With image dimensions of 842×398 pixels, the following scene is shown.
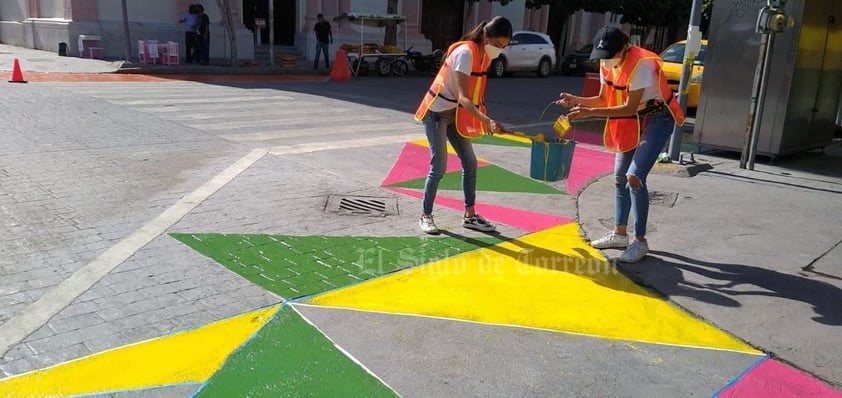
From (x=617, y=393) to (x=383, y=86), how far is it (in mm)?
15450

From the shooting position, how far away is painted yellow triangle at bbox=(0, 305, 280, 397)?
319 centimetres

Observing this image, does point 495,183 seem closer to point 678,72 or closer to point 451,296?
point 451,296

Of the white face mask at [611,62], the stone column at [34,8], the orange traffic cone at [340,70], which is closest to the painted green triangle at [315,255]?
the white face mask at [611,62]

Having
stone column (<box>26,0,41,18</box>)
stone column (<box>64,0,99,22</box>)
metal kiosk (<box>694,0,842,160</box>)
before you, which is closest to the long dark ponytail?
metal kiosk (<box>694,0,842,160</box>)

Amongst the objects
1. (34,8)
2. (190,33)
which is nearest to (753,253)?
(190,33)

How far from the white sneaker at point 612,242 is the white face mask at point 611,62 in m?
1.35

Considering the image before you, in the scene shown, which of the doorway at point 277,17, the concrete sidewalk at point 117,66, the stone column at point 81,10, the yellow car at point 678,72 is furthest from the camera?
the doorway at point 277,17

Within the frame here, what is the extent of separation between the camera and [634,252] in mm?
5188

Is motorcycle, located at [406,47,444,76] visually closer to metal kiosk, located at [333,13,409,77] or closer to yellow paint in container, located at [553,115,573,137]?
metal kiosk, located at [333,13,409,77]

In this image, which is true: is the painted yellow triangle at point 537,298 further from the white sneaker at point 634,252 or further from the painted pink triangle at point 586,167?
the painted pink triangle at point 586,167

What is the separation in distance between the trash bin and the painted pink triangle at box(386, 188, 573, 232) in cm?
72

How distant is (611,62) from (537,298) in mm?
1776

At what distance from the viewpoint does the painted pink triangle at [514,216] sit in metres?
6.10

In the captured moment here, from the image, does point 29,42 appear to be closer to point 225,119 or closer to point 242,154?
point 225,119
